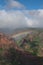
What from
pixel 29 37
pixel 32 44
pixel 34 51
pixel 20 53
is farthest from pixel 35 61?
pixel 29 37

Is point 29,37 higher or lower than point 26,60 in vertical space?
higher

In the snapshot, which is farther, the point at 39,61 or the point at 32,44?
the point at 32,44

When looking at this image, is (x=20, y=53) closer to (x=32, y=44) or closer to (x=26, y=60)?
(x=26, y=60)

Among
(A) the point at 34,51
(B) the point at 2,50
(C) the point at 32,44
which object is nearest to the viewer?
(B) the point at 2,50

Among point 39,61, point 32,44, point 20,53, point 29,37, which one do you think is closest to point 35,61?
point 39,61

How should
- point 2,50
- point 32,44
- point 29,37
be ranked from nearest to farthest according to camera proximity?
point 2,50, point 32,44, point 29,37

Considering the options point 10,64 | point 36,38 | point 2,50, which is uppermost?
point 36,38

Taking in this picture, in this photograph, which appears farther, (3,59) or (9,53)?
(9,53)

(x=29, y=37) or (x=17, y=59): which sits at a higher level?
(x=29, y=37)

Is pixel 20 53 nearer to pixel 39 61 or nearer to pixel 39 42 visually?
pixel 39 61
